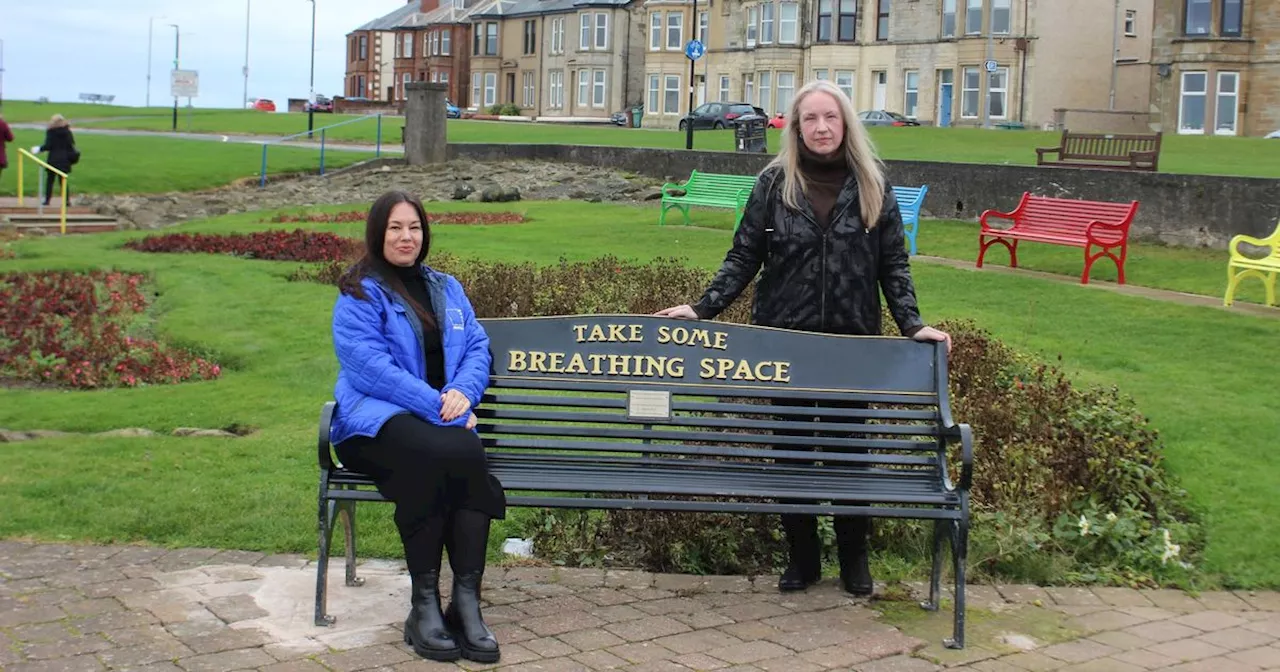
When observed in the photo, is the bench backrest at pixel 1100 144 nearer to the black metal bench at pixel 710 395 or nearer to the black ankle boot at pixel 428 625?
the black metal bench at pixel 710 395

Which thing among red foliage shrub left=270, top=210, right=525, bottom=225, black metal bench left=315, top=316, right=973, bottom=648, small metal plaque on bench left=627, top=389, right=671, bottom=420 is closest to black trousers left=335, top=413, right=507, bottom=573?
black metal bench left=315, top=316, right=973, bottom=648

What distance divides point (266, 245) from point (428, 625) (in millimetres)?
14575

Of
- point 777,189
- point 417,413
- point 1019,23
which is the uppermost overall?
point 1019,23

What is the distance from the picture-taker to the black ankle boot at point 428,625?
5.03 meters

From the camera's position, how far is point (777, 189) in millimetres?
5883

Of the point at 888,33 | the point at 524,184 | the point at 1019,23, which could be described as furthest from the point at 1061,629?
the point at 888,33

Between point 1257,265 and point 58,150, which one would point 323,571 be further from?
point 58,150

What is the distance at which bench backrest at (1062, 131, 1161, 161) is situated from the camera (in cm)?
2248

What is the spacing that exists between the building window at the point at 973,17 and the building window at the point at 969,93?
1.61 metres

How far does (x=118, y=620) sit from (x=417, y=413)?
4.38 ft

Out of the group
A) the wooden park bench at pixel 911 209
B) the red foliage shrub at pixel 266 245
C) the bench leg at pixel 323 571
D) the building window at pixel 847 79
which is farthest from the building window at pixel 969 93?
the bench leg at pixel 323 571

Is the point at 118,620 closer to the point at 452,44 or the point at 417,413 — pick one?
the point at 417,413

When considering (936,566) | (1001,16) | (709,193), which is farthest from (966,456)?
(1001,16)

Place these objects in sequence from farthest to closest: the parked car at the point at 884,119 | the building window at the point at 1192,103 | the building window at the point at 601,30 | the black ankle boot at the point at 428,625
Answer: the building window at the point at 601,30, the parked car at the point at 884,119, the building window at the point at 1192,103, the black ankle boot at the point at 428,625
